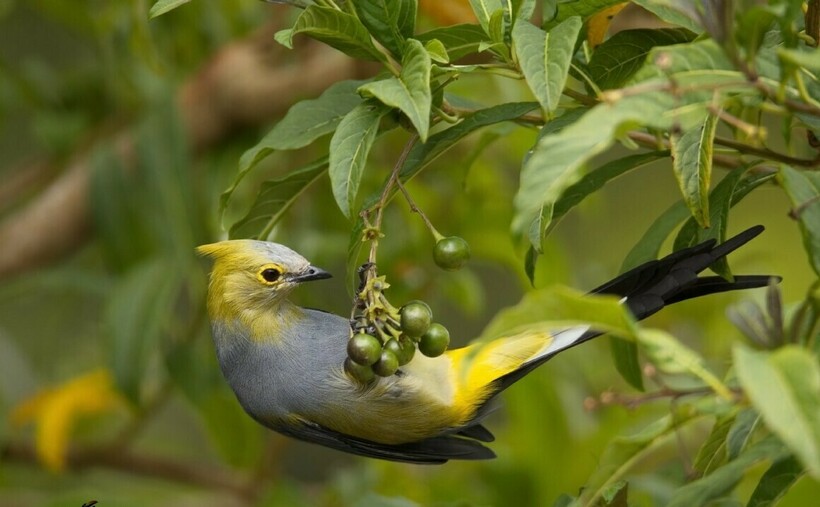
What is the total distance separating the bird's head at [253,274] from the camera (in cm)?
140

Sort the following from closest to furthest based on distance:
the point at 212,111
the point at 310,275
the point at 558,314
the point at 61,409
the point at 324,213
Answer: the point at 558,314, the point at 310,275, the point at 61,409, the point at 212,111, the point at 324,213

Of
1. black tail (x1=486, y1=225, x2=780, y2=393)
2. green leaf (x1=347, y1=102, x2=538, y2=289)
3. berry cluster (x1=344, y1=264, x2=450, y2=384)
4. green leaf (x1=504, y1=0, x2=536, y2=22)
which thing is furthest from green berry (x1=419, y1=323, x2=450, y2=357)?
green leaf (x1=504, y1=0, x2=536, y2=22)

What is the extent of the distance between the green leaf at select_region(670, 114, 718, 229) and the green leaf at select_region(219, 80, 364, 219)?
0.38 m

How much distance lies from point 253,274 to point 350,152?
0.45 meters

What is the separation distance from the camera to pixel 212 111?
98.1 inches

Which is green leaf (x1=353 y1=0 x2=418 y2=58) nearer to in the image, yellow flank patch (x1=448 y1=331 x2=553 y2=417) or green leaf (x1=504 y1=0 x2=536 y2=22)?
green leaf (x1=504 y1=0 x2=536 y2=22)

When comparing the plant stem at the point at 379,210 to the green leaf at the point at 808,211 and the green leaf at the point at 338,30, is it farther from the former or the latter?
the green leaf at the point at 808,211

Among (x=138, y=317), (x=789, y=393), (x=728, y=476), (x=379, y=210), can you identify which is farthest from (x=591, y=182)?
(x=138, y=317)

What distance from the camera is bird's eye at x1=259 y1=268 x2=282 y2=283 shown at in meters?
1.40

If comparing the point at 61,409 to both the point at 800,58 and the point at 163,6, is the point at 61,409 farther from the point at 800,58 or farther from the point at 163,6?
the point at 800,58

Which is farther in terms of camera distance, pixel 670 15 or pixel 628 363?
pixel 628 363

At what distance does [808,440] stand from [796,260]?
2.89 metres

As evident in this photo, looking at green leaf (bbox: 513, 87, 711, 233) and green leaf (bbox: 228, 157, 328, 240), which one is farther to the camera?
green leaf (bbox: 228, 157, 328, 240)

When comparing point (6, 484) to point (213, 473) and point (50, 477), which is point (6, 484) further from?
point (213, 473)
